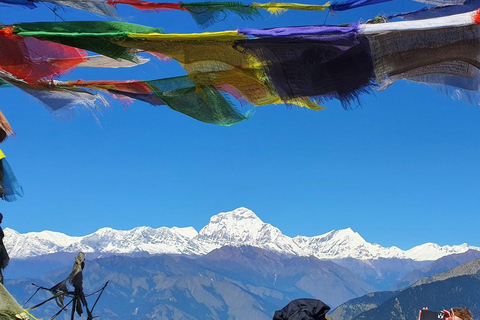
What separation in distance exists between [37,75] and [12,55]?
21.7 inches

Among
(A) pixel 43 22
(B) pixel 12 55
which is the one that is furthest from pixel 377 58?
(B) pixel 12 55

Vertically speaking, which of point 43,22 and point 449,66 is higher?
point 43,22

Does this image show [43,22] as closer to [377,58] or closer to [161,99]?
[161,99]

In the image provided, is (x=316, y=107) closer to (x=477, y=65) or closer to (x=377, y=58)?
(x=377, y=58)

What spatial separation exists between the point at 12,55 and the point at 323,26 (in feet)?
10.2

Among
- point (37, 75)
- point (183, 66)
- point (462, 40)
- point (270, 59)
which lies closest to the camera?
point (462, 40)

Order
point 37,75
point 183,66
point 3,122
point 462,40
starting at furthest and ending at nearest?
point 3,122, point 37,75, point 183,66, point 462,40

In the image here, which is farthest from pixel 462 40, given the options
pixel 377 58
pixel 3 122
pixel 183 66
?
pixel 3 122

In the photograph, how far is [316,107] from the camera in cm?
Result: 643

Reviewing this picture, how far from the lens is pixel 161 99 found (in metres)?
6.94

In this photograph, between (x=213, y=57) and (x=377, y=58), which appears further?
(x=213, y=57)

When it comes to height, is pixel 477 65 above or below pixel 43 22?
below

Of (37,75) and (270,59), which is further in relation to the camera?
(37,75)

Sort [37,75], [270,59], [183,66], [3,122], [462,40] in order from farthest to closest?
1. [3,122]
2. [37,75]
3. [183,66]
4. [270,59]
5. [462,40]
